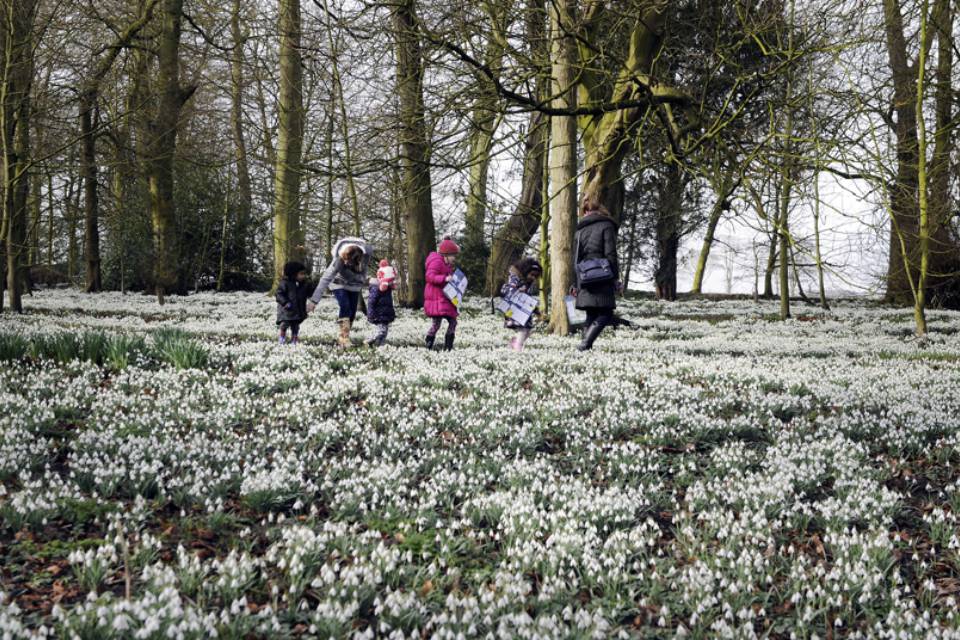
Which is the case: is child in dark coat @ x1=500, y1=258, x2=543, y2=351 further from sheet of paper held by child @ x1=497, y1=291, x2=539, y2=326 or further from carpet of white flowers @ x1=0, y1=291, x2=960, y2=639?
carpet of white flowers @ x1=0, y1=291, x2=960, y2=639

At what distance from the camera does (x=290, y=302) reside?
42.0 feet

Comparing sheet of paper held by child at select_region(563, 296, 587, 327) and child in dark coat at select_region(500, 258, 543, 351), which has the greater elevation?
child in dark coat at select_region(500, 258, 543, 351)

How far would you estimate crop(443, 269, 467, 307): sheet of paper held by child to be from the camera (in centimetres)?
1173

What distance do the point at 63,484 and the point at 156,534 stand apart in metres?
1.14

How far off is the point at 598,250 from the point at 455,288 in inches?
98.3

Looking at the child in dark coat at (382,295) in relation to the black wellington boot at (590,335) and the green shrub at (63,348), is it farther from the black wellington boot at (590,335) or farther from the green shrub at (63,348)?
the green shrub at (63,348)

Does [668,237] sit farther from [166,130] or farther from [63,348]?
[63,348]

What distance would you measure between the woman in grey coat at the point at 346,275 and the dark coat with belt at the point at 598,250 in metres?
3.98

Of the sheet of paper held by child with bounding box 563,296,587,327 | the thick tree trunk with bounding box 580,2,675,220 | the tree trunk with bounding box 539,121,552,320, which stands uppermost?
the thick tree trunk with bounding box 580,2,675,220

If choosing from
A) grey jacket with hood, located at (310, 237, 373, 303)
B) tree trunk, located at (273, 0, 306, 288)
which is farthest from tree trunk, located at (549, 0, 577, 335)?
tree trunk, located at (273, 0, 306, 288)

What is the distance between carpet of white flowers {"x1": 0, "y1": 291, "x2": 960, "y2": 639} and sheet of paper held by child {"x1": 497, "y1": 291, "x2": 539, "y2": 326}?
9.06 ft

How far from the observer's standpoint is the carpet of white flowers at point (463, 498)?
135 inches

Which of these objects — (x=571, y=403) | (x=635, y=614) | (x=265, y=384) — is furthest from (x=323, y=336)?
(x=635, y=614)

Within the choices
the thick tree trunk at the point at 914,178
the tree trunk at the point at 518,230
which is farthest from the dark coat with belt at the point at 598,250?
the tree trunk at the point at 518,230
